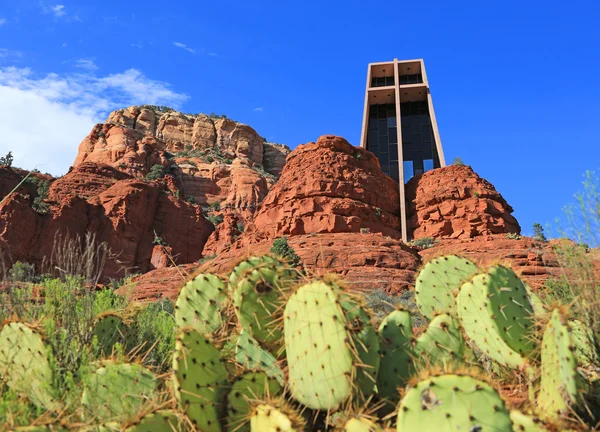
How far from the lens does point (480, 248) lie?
23391 mm

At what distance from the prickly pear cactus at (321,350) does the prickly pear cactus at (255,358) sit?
1.37ft

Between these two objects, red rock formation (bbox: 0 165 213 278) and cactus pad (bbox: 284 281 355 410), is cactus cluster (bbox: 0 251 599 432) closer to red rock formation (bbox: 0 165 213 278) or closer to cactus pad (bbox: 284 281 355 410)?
cactus pad (bbox: 284 281 355 410)

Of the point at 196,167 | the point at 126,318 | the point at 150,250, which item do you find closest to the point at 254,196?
the point at 196,167

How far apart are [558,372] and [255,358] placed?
69.9 inches

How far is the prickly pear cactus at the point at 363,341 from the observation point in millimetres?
2660

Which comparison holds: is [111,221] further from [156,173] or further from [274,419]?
[274,419]

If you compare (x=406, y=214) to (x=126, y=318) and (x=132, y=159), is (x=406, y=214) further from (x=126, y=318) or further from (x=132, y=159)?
(x=132, y=159)

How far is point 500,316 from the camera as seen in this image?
10.7 ft

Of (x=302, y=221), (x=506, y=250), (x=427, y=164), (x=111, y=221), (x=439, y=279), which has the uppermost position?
(x=427, y=164)

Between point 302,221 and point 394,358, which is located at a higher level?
point 302,221

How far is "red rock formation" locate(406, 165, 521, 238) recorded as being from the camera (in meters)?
28.3

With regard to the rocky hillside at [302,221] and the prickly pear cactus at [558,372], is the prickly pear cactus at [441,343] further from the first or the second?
the rocky hillside at [302,221]

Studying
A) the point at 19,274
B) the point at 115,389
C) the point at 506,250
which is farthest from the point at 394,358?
the point at 506,250

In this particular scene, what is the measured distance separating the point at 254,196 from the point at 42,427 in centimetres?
4759
